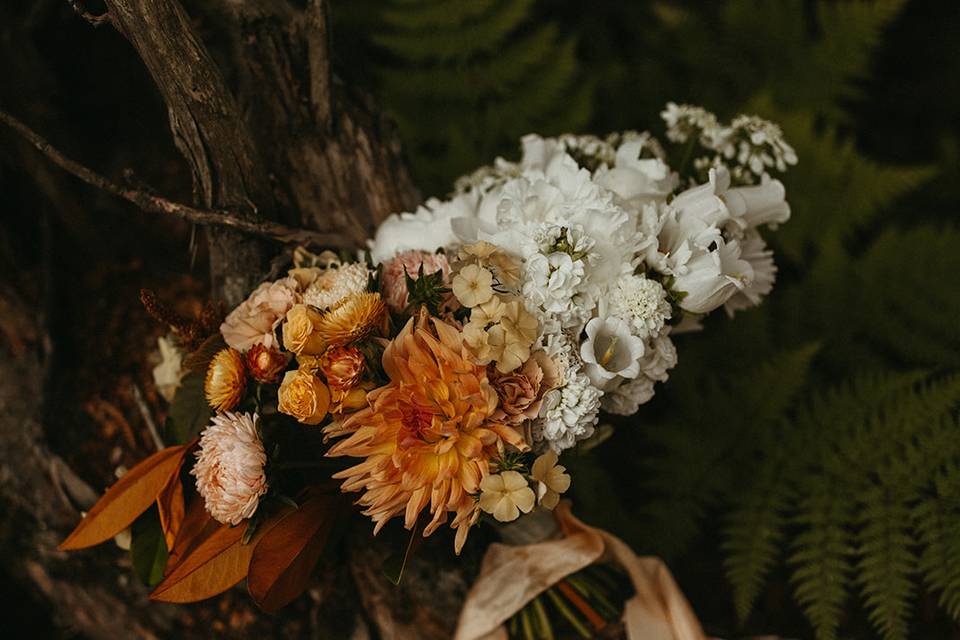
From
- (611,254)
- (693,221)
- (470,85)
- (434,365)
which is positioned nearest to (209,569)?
Answer: (434,365)

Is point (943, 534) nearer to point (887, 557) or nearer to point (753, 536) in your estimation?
point (887, 557)

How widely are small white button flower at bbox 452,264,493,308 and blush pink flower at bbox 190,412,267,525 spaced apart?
0.26 meters

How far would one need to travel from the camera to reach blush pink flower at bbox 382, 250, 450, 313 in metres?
0.80

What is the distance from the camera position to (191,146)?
2.80ft

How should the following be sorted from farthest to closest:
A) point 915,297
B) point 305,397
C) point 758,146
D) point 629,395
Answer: point 915,297 < point 758,146 < point 629,395 < point 305,397

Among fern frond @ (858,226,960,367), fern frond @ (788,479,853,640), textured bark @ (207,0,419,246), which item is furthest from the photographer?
fern frond @ (858,226,960,367)

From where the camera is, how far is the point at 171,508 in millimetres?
833

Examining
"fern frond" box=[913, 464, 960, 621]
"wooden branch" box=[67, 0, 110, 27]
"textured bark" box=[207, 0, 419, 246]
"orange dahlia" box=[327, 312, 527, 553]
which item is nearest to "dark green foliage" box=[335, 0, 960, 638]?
"fern frond" box=[913, 464, 960, 621]

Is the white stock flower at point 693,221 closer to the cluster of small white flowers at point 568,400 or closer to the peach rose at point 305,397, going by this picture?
the cluster of small white flowers at point 568,400

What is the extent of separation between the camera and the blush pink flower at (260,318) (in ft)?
2.59

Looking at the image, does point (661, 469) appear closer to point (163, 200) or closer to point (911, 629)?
point (911, 629)

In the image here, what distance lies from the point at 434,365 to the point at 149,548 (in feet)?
1.57

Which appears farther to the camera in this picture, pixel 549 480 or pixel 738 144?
pixel 738 144

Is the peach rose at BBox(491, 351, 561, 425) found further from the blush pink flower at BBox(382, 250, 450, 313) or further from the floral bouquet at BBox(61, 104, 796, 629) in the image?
the blush pink flower at BBox(382, 250, 450, 313)
